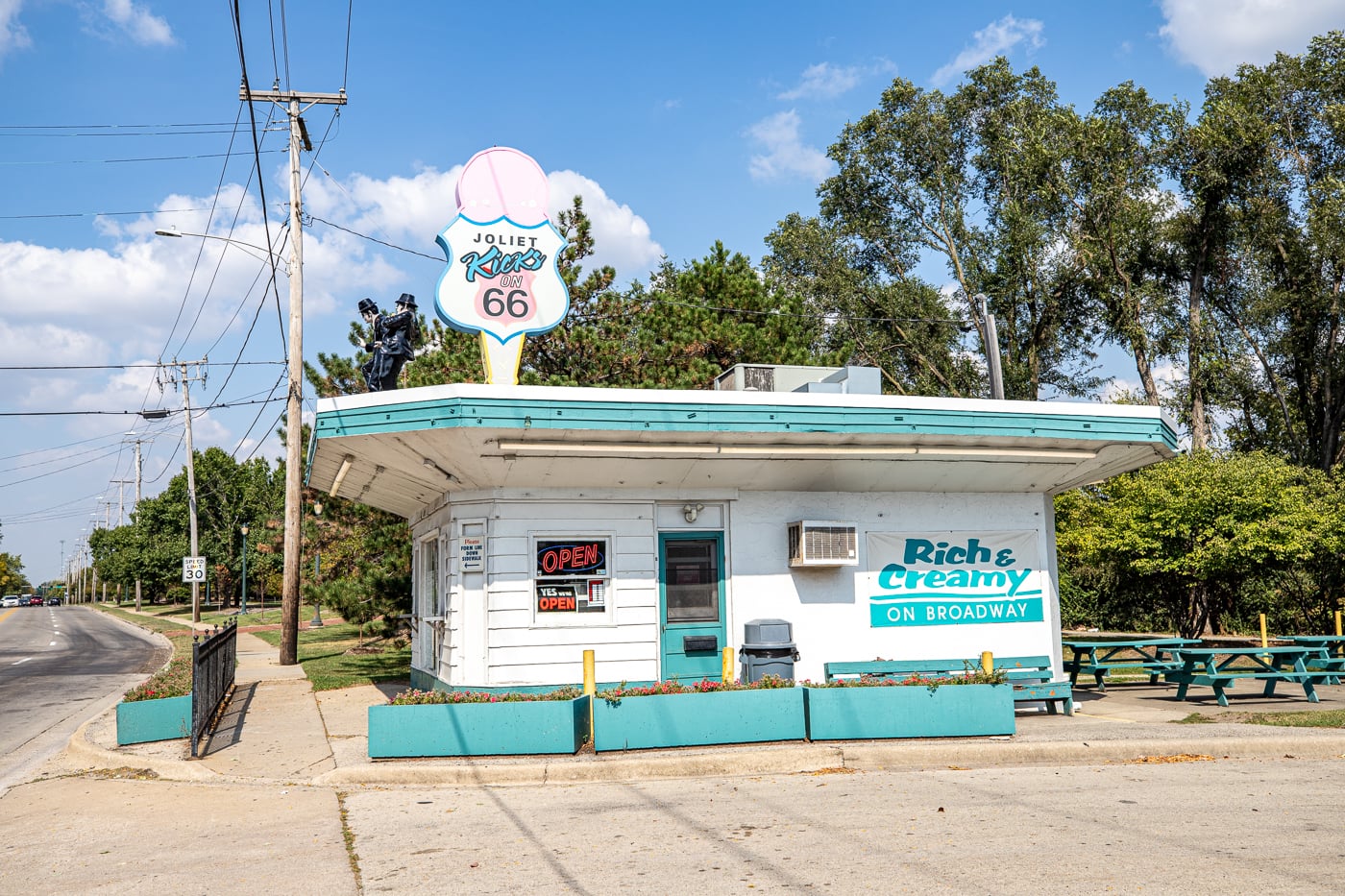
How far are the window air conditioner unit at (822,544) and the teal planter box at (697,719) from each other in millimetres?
2831

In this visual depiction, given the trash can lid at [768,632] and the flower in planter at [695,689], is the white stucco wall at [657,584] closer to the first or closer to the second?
the trash can lid at [768,632]

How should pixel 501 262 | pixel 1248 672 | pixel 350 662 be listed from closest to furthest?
pixel 501 262
pixel 1248 672
pixel 350 662

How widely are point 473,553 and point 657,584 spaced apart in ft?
7.77

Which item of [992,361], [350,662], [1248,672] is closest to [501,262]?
[992,361]

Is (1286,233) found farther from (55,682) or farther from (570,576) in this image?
(55,682)

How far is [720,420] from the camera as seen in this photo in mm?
11781

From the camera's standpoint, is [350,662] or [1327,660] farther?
[350,662]

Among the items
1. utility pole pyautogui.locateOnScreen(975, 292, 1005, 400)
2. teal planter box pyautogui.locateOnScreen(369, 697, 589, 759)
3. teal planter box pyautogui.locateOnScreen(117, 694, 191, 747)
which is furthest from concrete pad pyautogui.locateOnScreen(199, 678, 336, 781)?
utility pole pyautogui.locateOnScreen(975, 292, 1005, 400)

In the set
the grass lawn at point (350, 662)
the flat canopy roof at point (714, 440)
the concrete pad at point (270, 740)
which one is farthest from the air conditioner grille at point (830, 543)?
the grass lawn at point (350, 662)

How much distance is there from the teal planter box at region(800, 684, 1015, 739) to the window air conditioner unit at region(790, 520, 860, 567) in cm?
255

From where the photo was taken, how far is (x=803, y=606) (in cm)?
1337

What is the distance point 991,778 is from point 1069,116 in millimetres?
32019

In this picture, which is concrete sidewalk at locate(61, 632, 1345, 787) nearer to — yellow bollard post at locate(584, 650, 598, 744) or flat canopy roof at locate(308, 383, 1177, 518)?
yellow bollard post at locate(584, 650, 598, 744)

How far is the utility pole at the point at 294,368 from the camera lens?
2277cm
